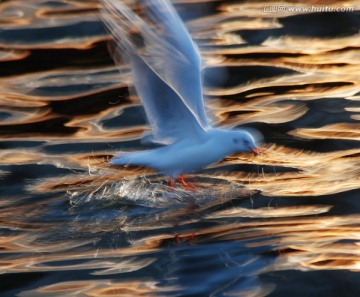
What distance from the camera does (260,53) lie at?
1340 cm

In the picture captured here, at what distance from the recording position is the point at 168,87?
8.15 metres

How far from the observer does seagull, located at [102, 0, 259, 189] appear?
774cm

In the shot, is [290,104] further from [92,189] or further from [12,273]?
[12,273]

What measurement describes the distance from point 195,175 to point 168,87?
1561mm

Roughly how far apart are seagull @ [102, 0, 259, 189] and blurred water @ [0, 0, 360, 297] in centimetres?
26

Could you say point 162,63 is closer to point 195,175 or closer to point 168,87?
point 168,87

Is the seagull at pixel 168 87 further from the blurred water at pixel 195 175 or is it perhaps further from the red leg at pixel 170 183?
the blurred water at pixel 195 175

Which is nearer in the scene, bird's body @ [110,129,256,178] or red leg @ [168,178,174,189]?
bird's body @ [110,129,256,178]

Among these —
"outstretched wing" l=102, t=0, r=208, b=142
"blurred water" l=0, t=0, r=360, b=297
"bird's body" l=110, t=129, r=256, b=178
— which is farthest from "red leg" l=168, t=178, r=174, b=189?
"outstretched wing" l=102, t=0, r=208, b=142

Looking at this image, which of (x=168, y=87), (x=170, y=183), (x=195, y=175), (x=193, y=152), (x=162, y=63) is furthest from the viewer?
(x=195, y=175)

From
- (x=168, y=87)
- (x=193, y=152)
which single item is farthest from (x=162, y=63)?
(x=193, y=152)

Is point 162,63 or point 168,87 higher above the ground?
point 162,63

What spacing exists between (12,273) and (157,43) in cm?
201

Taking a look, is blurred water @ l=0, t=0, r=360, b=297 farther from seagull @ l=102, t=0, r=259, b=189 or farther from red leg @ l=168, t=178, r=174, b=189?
seagull @ l=102, t=0, r=259, b=189
